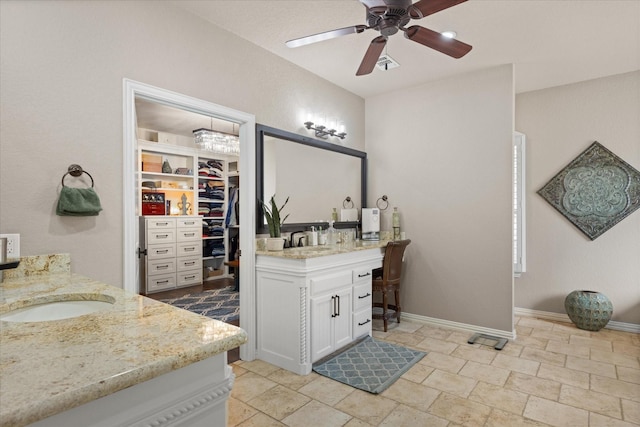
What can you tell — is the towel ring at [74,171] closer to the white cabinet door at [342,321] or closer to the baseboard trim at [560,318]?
the white cabinet door at [342,321]

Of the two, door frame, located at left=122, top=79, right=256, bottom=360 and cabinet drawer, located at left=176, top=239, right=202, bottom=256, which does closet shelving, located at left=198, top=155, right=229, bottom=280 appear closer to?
cabinet drawer, located at left=176, top=239, right=202, bottom=256

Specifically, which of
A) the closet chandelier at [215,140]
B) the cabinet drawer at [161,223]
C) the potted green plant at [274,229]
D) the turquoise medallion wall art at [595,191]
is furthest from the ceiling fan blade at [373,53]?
the cabinet drawer at [161,223]

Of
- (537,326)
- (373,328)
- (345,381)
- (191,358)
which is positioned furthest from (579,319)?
(191,358)

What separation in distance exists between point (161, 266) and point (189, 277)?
52 cm

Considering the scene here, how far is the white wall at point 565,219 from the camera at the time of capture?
367cm

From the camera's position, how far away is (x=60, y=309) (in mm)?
1326

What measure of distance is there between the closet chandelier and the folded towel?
117 inches

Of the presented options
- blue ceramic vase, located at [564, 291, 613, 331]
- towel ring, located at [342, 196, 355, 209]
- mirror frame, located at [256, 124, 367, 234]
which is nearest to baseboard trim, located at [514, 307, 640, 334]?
blue ceramic vase, located at [564, 291, 613, 331]

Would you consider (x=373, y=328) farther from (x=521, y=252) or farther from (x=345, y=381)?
(x=521, y=252)

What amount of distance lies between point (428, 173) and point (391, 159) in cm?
51

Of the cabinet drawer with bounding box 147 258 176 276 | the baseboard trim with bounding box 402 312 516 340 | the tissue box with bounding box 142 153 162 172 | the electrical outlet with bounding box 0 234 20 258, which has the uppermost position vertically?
the tissue box with bounding box 142 153 162 172

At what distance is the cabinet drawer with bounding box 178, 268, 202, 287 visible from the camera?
571 cm

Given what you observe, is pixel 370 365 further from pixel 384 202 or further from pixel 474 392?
pixel 384 202

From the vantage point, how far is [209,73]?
267 cm
